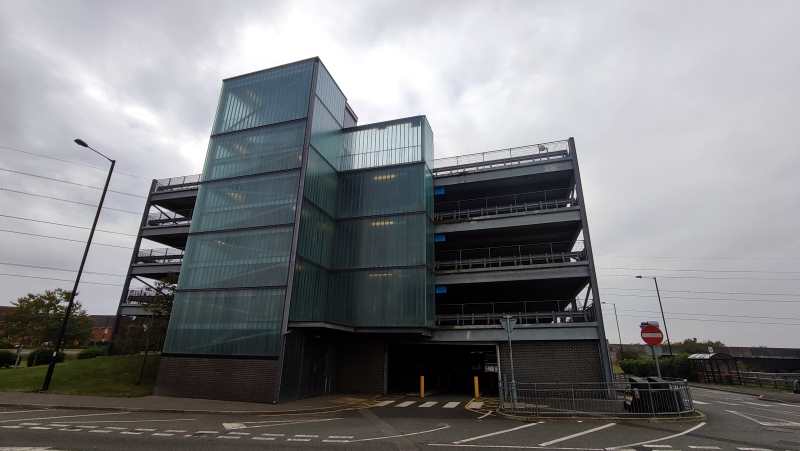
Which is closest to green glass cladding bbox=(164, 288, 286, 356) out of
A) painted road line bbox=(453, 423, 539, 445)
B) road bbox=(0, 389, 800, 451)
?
road bbox=(0, 389, 800, 451)

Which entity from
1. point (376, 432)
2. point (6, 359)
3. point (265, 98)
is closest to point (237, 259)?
point (265, 98)

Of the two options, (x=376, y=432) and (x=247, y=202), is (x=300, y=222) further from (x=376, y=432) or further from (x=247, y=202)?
(x=376, y=432)

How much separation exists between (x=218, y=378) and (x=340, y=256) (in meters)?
10.1

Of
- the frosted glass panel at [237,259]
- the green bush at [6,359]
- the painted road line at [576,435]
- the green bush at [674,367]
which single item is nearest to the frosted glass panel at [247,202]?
the frosted glass panel at [237,259]

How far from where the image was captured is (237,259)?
2311 cm

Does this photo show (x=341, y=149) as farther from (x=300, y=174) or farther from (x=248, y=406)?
(x=248, y=406)

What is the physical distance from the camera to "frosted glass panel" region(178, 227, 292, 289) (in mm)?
22131

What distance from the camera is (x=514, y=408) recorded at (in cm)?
1498

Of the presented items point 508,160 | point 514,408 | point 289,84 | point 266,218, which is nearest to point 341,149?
point 289,84

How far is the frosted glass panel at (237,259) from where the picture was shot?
2213 centimetres

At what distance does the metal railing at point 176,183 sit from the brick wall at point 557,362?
107 ft

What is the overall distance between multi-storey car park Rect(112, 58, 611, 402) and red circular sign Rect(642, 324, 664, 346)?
909 cm

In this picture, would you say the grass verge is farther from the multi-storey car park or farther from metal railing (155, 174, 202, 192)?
metal railing (155, 174, 202, 192)

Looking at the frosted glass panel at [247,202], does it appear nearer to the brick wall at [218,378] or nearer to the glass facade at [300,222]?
the glass facade at [300,222]
